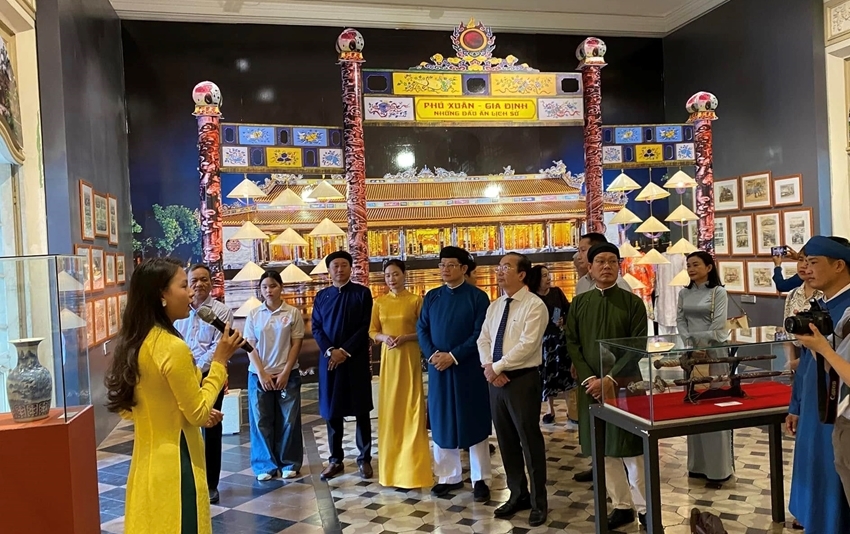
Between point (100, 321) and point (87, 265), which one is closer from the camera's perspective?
point (87, 265)

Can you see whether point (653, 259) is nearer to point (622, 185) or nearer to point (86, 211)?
point (622, 185)

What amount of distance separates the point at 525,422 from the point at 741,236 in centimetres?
523

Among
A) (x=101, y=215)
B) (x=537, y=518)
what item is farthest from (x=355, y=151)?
(x=537, y=518)

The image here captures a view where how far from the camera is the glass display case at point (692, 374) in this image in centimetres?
279

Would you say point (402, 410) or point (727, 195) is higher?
point (727, 195)

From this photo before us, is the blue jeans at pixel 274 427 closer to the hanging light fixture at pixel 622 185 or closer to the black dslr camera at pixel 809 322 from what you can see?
the black dslr camera at pixel 809 322

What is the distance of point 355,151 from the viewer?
6113 mm

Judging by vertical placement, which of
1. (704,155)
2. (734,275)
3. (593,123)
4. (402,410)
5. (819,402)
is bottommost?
(402,410)

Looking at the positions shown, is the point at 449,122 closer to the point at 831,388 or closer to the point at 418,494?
the point at 418,494

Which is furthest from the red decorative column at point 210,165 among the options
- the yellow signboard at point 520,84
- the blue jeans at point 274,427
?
the yellow signboard at point 520,84

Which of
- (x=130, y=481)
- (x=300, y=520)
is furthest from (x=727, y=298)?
(x=130, y=481)

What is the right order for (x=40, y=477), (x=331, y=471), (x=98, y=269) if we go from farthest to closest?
(x=98, y=269)
(x=331, y=471)
(x=40, y=477)

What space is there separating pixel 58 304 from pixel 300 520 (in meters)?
2.00

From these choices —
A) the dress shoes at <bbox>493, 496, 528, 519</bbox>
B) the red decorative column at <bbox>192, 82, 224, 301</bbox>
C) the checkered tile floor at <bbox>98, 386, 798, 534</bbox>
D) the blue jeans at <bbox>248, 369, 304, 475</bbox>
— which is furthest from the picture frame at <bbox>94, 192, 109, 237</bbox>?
the dress shoes at <bbox>493, 496, 528, 519</bbox>
